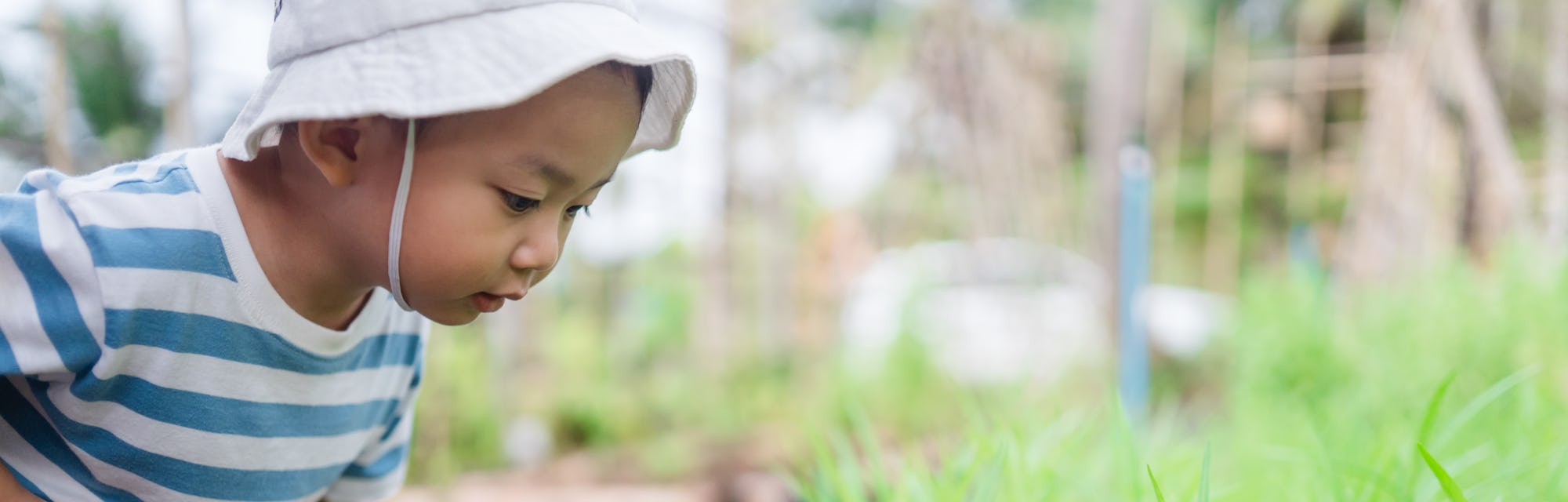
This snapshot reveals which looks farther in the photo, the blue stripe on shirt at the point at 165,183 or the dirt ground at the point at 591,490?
the dirt ground at the point at 591,490

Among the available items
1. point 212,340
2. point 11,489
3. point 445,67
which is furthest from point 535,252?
point 11,489

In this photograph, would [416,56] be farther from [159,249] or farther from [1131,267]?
[1131,267]

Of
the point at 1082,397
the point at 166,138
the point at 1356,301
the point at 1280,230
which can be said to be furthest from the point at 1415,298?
the point at 1280,230

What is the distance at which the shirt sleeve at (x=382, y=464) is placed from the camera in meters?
1.24

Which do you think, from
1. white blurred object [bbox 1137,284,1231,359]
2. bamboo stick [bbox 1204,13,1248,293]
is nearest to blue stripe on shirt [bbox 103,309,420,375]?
white blurred object [bbox 1137,284,1231,359]

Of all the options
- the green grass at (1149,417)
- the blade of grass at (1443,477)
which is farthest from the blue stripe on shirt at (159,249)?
the blade of grass at (1443,477)

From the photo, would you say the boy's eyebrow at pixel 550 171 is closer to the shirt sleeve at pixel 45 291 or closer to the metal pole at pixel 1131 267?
the shirt sleeve at pixel 45 291

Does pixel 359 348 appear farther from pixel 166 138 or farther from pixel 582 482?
pixel 582 482

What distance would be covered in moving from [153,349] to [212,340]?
0.15 ft

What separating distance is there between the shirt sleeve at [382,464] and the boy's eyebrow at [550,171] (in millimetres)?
511

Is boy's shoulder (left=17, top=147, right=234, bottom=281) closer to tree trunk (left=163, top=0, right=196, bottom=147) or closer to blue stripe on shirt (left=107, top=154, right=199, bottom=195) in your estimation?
blue stripe on shirt (left=107, top=154, right=199, bottom=195)

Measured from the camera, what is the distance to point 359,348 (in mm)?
1067

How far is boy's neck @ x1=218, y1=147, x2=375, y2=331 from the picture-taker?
0.91 m

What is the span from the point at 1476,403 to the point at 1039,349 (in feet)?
13.5
